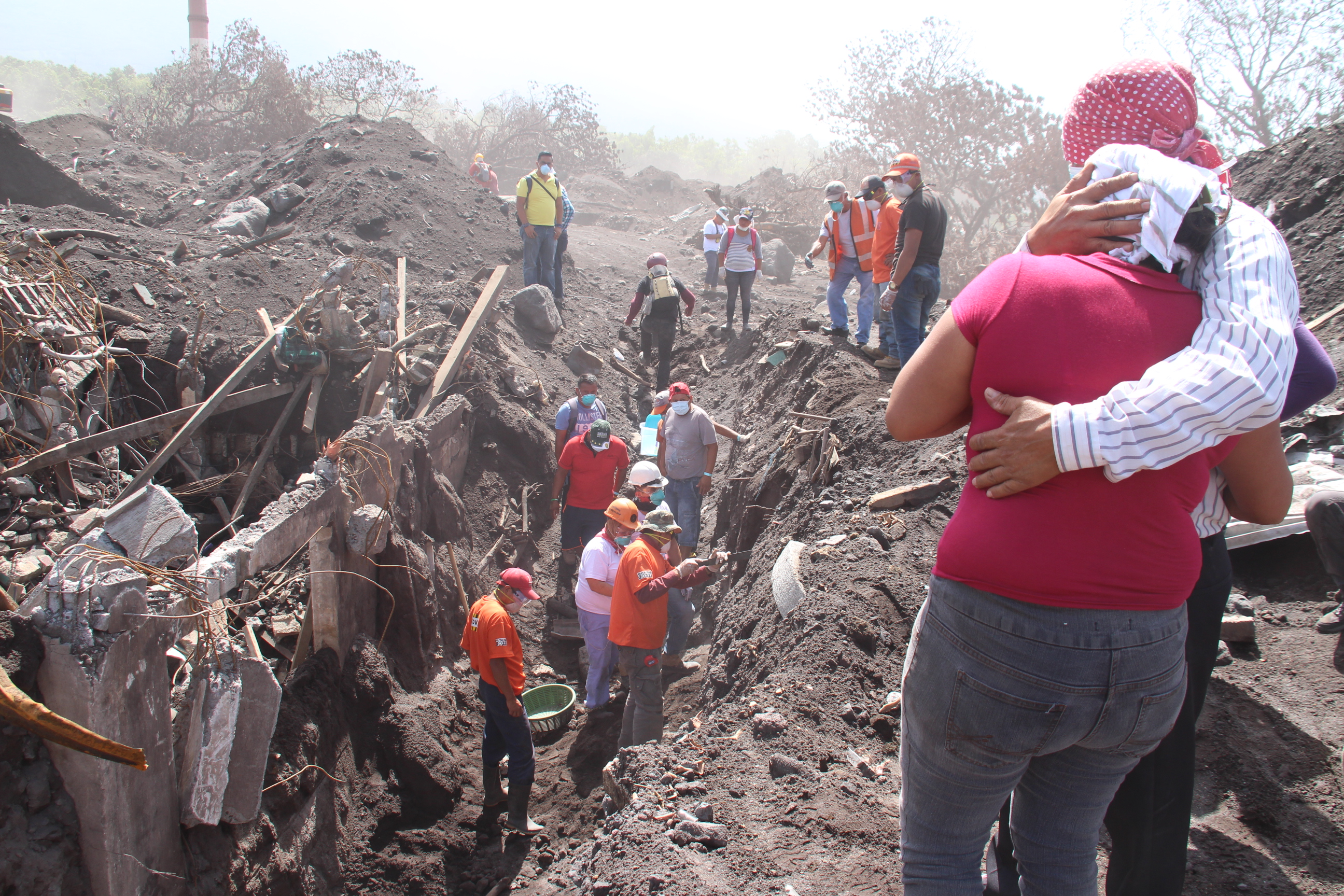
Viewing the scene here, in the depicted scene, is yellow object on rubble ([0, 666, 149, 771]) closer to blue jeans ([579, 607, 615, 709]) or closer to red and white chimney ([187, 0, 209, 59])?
blue jeans ([579, 607, 615, 709])

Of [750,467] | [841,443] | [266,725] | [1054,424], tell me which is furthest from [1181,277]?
[750,467]

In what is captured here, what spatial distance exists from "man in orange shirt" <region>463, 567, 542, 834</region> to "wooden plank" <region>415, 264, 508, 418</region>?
9.60 feet

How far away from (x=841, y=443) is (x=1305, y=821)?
418 centimetres

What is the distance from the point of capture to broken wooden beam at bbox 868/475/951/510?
4.98m

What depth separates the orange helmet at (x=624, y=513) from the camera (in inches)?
224

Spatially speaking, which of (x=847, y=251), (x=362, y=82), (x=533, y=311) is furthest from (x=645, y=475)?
(x=362, y=82)

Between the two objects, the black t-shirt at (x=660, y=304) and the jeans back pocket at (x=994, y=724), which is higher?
the black t-shirt at (x=660, y=304)

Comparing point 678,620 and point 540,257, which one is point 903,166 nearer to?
point 678,620

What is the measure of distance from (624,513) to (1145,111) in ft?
14.7

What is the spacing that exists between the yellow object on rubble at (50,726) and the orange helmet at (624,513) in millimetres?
3510

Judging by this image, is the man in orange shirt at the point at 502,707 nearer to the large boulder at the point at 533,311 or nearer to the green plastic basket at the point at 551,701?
the green plastic basket at the point at 551,701

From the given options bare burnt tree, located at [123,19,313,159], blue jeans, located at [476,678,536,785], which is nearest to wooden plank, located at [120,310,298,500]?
blue jeans, located at [476,678,536,785]

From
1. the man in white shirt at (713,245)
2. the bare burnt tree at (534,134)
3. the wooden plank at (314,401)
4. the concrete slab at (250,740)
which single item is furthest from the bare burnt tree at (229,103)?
the concrete slab at (250,740)

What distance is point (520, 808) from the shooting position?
499 cm
